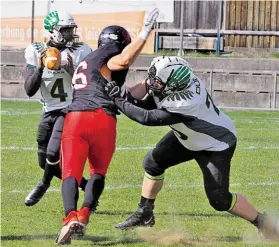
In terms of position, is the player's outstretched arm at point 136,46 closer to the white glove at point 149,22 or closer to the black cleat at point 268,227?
the white glove at point 149,22

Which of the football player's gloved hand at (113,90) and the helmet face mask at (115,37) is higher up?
the helmet face mask at (115,37)

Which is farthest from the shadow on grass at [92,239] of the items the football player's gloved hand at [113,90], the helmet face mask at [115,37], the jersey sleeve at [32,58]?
the jersey sleeve at [32,58]

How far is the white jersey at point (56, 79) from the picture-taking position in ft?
23.4

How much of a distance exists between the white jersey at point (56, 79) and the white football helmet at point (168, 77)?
4.42 feet

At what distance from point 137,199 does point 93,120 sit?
201 centimetres

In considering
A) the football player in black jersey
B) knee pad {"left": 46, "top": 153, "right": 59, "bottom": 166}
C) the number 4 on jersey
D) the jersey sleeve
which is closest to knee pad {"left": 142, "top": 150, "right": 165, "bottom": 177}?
the football player in black jersey

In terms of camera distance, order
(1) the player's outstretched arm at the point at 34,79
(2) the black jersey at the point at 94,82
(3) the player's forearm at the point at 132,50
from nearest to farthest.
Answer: (3) the player's forearm at the point at 132,50, (2) the black jersey at the point at 94,82, (1) the player's outstretched arm at the point at 34,79

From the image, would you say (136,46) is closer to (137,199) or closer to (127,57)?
(127,57)

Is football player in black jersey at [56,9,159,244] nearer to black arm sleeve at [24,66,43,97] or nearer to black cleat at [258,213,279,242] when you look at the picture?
black arm sleeve at [24,66,43,97]

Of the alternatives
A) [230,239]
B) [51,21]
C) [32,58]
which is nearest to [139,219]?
[230,239]

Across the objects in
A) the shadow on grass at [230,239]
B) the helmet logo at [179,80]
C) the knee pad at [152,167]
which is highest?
the helmet logo at [179,80]

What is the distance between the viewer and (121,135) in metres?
12.5

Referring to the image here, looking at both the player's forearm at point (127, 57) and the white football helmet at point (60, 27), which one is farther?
the white football helmet at point (60, 27)

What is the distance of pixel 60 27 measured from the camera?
7039 millimetres
